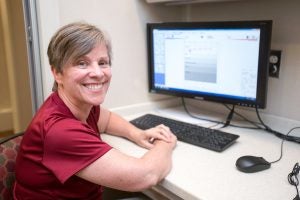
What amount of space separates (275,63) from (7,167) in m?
1.11

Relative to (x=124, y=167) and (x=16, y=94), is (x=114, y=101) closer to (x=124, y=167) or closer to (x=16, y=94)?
(x=124, y=167)

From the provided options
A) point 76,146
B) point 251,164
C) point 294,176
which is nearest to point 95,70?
point 76,146

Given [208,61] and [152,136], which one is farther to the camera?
[208,61]

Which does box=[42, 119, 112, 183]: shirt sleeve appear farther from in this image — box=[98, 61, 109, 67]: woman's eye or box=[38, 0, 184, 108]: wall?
box=[38, 0, 184, 108]: wall

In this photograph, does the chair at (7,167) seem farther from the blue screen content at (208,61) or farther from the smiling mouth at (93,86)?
the blue screen content at (208,61)

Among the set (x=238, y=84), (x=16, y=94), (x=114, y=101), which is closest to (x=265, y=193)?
(x=238, y=84)

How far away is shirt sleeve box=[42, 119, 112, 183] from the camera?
861 mm

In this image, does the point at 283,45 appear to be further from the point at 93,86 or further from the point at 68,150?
the point at 68,150

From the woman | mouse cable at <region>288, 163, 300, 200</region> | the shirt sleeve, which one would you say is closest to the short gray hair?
the woman

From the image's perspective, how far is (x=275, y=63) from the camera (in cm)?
136

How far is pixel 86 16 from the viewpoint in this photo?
1416mm

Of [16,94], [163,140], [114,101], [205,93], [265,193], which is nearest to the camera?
[265,193]

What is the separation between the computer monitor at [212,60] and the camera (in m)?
1.27

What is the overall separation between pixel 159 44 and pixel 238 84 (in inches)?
17.6
